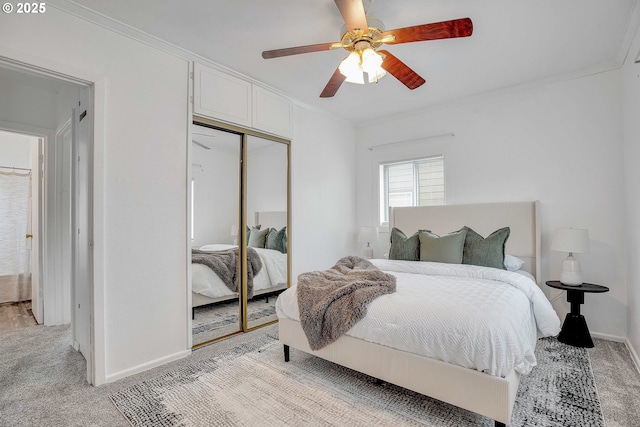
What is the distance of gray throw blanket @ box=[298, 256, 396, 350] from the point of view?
204 cm

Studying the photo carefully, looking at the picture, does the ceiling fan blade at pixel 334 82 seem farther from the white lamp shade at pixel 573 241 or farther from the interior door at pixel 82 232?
the white lamp shade at pixel 573 241

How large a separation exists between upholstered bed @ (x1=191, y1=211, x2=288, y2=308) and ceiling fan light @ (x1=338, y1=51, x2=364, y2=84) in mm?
1780

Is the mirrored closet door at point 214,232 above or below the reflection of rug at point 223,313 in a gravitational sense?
above

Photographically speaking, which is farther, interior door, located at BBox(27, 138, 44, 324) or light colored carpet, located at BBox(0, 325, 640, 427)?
interior door, located at BBox(27, 138, 44, 324)

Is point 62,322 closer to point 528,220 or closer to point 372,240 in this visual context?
point 372,240

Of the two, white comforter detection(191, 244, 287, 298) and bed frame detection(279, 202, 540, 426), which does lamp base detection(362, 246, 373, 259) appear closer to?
white comforter detection(191, 244, 287, 298)

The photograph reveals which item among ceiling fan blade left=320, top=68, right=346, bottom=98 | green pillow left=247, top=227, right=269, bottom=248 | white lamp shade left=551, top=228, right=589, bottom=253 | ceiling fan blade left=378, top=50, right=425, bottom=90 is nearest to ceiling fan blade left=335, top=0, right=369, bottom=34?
ceiling fan blade left=378, top=50, right=425, bottom=90

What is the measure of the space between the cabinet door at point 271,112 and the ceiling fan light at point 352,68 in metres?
1.38

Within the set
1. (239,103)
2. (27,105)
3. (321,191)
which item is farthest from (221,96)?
(27,105)

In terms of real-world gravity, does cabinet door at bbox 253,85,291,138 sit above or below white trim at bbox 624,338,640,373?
above

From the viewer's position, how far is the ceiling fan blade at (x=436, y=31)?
→ 173 cm

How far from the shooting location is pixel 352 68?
2.16 meters

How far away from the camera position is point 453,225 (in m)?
3.71

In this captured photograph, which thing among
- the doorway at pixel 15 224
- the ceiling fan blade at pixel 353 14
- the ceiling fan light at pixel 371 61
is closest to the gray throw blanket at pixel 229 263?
the ceiling fan light at pixel 371 61
